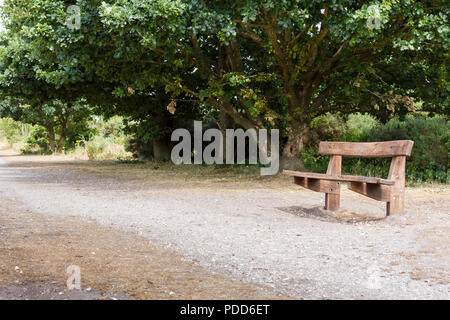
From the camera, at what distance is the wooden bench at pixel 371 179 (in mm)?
6777

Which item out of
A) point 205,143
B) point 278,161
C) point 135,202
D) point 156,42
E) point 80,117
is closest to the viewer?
point 135,202

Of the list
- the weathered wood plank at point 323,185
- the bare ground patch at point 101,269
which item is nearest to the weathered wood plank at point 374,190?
the weathered wood plank at point 323,185

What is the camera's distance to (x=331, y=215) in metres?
7.39

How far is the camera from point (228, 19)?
31.3 ft

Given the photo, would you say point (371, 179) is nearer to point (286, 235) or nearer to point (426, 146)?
point (286, 235)

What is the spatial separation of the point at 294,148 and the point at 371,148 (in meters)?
5.74

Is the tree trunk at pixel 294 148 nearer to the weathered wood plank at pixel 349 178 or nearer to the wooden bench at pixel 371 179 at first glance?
the wooden bench at pixel 371 179

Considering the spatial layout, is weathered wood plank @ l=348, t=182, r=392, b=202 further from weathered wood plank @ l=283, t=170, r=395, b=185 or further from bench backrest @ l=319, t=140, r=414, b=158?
bench backrest @ l=319, t=140, r=414, b=158

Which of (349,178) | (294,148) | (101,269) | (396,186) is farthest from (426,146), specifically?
(101,269)

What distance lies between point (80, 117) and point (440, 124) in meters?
24.6

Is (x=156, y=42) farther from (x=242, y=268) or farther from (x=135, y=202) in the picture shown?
(x=242, y=268)

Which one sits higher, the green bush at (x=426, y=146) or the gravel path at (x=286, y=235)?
the green bush at (x=426, y=146)

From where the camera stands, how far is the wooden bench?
22.2 feet
